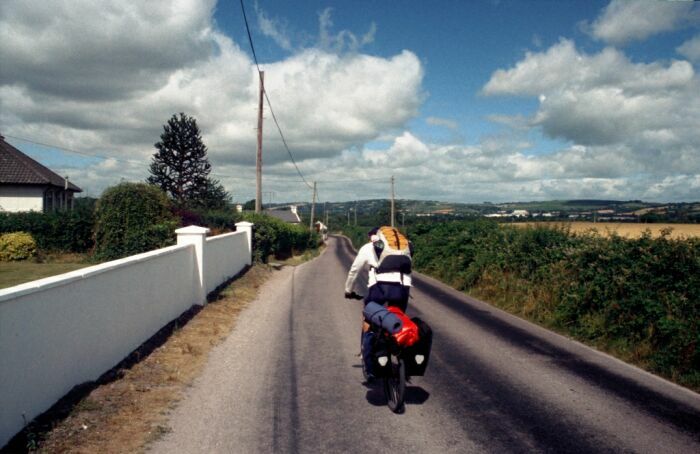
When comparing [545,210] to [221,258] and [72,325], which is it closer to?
[221,258]

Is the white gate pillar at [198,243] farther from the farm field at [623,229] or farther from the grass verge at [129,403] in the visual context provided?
the farm field at [623,229]

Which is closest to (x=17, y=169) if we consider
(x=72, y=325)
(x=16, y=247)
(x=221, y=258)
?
(x=16, y=247)

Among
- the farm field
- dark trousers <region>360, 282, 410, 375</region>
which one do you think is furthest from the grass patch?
the farm field

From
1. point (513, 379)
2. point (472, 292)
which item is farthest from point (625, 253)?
point (472, 292)

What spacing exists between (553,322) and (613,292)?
5.07 ft

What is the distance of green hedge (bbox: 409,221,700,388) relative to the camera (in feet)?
23.4

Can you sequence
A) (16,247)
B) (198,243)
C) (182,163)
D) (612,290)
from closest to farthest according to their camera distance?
(612,290), (198,243), (16,247), (182,163)

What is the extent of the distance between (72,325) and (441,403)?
3.91m

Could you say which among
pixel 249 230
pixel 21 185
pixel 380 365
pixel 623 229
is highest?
pixel 21 185

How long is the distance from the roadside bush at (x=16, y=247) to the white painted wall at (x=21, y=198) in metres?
15.2

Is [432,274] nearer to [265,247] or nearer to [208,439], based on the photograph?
[265,247]

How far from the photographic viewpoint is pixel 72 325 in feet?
16.6

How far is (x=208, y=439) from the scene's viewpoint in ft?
14.3

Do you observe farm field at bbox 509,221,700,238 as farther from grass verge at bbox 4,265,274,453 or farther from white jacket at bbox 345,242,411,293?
grass verge at bbox 4,265,274,453
